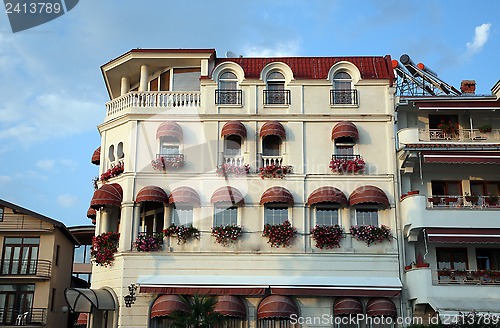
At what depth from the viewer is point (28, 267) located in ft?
127

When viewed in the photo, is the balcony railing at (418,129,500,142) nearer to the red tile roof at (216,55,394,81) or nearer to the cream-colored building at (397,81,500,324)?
the cream-colored building at (397,81,500,324)

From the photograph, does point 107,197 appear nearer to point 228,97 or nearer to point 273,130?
point 228,97

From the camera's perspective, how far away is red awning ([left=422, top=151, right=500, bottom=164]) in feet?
93.8

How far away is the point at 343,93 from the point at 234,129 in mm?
5831

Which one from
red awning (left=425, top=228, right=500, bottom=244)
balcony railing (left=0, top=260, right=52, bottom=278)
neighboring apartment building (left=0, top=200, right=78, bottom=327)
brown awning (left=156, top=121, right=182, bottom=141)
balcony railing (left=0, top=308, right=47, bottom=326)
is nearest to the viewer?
red awning (left=425, top=228, right=500, bottom=244)

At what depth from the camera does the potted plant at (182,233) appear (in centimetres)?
2881

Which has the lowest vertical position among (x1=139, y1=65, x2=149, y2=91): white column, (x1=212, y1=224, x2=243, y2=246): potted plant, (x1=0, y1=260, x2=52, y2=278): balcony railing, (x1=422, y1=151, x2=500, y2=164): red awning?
(x1=0, y1=260, x2=52, y2=278): balcony railing

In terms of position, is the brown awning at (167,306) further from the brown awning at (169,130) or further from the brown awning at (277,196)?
the brown awning at (169,130)

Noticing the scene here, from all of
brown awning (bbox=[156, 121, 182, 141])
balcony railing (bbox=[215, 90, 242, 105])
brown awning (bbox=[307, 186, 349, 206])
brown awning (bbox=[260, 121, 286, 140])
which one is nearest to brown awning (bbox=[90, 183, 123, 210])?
brown awning (bbox=[156, 121, 182, 141])

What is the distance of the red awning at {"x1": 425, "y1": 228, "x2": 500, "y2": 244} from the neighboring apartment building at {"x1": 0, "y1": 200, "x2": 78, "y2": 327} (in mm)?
22866

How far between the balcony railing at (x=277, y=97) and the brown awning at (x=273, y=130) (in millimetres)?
1386

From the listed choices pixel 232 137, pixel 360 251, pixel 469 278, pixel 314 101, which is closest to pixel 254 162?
pixel 232 137

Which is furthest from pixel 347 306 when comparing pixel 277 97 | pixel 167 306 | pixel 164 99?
pixel 164 99

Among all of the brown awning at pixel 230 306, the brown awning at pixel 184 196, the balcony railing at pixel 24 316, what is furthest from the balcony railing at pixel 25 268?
the brown awning at pixel 230 306
